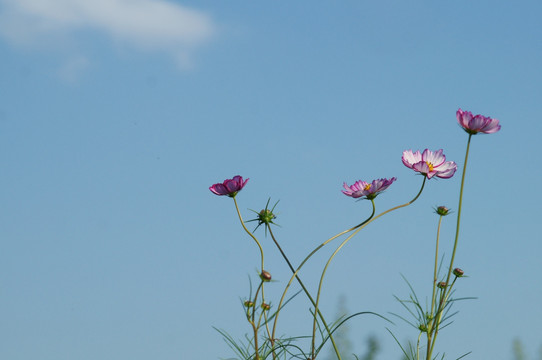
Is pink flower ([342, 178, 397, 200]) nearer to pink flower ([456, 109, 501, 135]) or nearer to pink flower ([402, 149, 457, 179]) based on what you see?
pink flower ([402, 149, 457, 179])

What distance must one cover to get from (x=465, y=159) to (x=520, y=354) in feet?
38.9

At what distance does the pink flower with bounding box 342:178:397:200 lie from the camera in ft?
6.61

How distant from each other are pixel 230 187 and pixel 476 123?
76cm

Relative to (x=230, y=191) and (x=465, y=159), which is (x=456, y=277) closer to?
(x=465, y=159)

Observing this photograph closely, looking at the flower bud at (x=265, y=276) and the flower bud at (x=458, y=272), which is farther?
the flower bud at (x=458, y=272)

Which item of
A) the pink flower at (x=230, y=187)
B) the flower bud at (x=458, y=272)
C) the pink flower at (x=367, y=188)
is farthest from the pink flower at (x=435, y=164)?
the pink flower at (x=230, y=187)

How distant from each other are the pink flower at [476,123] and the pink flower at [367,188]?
1.03 feet

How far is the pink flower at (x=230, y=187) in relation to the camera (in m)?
2.13

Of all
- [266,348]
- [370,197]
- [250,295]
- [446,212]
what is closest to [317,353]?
[266,348]

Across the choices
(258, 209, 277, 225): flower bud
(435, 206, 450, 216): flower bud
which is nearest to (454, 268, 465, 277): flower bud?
(435, 206, 450, 216): flower bud

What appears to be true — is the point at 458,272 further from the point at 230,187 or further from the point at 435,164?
the point at 230,187

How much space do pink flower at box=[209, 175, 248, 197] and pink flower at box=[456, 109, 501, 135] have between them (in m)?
0.68

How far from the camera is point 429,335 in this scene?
2020 mm

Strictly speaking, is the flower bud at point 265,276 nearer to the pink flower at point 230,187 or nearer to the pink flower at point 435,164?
the pink flower at point 230,187
